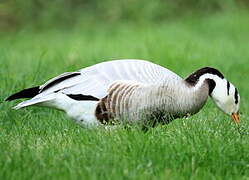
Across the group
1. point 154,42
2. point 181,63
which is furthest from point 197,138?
point 154,42

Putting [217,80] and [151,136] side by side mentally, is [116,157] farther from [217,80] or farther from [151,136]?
[217,80]

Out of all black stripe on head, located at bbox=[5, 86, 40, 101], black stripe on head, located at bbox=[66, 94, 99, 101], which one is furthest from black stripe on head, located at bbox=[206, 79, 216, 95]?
black stripe on head, located at bbox=[5, 86, 40, 101]

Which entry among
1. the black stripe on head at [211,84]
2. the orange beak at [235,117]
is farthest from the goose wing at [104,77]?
the orange beak at [235,117]

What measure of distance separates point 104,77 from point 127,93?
9.8 inches

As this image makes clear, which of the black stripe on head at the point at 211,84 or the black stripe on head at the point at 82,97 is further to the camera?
the black stripe on head at the point at 211,84

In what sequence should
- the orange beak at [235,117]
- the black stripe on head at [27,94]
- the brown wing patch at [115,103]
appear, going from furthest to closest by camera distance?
the orange beak at [235,117] < the black stripe on head at [27,94] < the brown wing patch at [115,103]

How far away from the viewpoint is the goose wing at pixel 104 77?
517 cm

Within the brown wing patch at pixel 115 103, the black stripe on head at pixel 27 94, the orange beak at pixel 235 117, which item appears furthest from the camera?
the orange beak at pixel 235 117

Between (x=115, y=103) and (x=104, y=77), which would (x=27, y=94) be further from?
(x=115, y=103)

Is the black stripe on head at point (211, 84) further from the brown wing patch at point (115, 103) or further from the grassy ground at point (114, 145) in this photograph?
the brown wing patch at point (115, 103)

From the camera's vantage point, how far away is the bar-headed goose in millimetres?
5105

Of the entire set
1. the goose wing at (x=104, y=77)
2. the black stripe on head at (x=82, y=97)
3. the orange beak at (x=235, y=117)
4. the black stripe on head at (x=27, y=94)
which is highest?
the goose wing at (x=104, y=77)

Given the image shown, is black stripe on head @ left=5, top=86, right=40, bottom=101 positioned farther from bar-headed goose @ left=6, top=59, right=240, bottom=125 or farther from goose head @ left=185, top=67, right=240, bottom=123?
goose head @ left=185, top=67, right=240, bottom=123

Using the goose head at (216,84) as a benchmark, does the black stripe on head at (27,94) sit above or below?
below
